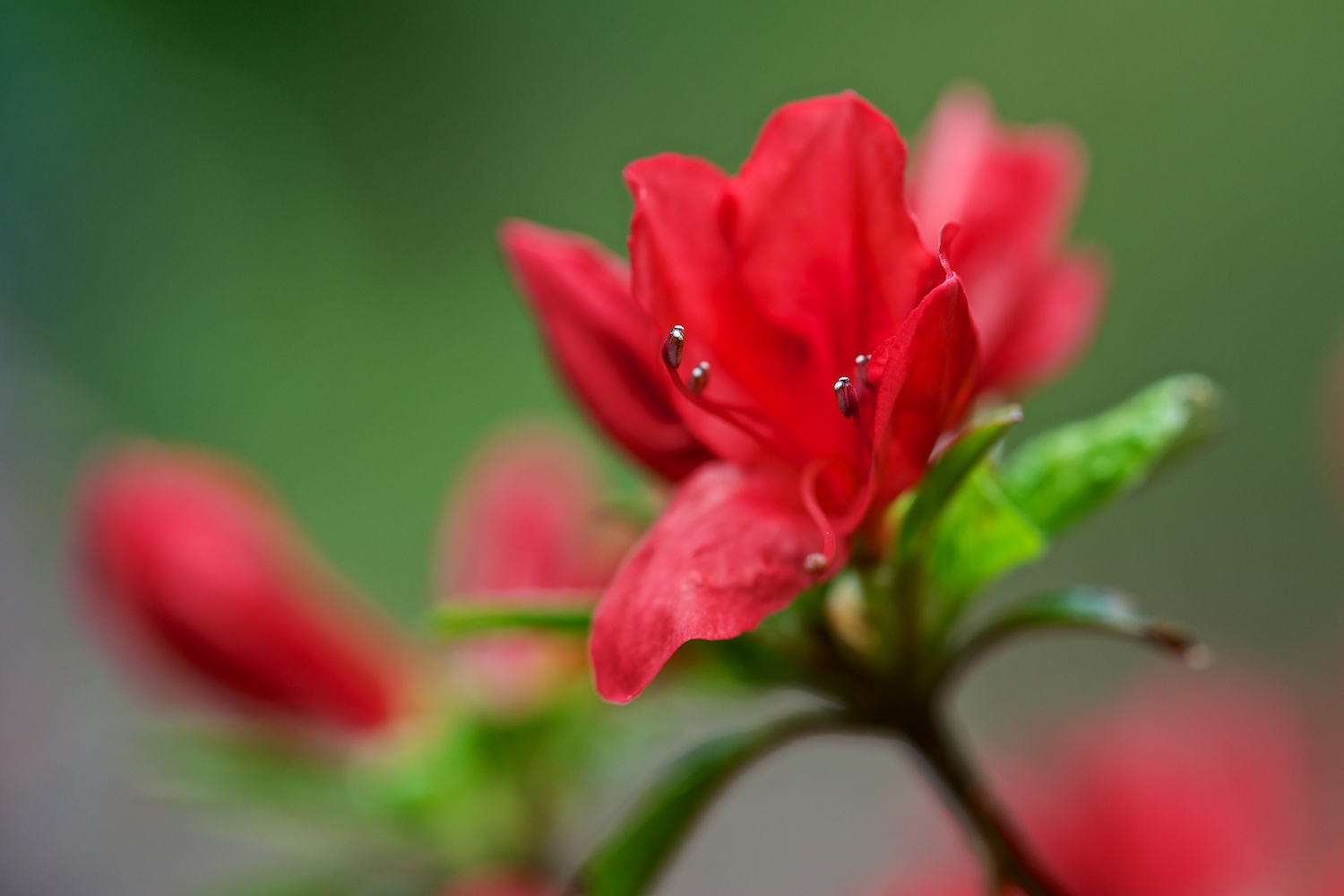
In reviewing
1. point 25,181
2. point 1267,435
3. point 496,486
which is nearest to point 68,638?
point 25,181

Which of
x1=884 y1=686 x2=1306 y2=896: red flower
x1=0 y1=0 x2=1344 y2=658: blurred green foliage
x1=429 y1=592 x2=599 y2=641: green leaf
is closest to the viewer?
x1=429 y1=592 x2=599 y2=641: green leaf

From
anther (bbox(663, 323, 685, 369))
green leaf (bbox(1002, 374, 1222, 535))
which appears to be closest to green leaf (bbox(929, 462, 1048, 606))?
green leaf (bbox(1002, 374, 1222, 535))

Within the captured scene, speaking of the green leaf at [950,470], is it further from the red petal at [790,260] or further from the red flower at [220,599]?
the red flower at [220,599]

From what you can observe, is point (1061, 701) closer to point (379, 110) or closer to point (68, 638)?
point (68, 638)

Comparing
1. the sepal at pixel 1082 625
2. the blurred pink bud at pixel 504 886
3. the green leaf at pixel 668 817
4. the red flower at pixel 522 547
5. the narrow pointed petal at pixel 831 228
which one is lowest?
the blurred pink bud at pixel 504 886

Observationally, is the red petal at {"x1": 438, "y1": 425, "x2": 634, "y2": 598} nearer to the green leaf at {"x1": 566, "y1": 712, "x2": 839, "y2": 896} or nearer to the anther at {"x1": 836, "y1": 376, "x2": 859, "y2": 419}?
the green leaf at {"x1": 566, "y1": 712, "x2": 839, "y2": 896}

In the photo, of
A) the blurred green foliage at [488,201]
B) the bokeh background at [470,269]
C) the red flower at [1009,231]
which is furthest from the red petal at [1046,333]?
the blurred green foliage at [488,201]

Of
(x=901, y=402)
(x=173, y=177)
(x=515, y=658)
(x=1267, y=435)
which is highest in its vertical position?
(x=901, y=402)
